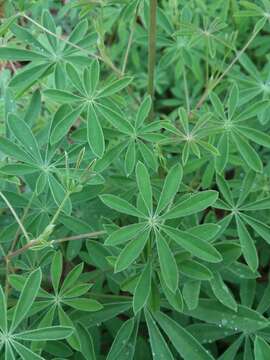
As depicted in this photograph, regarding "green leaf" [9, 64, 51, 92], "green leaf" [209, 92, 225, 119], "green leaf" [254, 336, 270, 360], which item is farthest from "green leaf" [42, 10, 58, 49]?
"green leaf" [254, 336, 270, 360]

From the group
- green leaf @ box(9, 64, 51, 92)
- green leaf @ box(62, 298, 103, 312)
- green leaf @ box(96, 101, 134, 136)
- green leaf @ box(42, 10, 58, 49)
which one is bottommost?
green leaf @ box(62, 298, 103, 312)

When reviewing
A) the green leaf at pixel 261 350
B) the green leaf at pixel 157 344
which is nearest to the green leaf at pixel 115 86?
the green leaf at pixel 157 344

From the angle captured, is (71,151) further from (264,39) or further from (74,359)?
Result: (264,39)

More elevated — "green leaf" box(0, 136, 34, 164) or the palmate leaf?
"green leaf" box(0, 136, 34, 164)

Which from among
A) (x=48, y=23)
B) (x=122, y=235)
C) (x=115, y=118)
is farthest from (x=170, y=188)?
(x=48, y=23)

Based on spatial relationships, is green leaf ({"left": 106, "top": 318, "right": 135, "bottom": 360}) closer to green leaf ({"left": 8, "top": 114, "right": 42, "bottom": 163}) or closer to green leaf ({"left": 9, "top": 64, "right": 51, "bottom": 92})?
green leaf ({"left": 8, "top": 114, "right": 42, "bottom": 163})

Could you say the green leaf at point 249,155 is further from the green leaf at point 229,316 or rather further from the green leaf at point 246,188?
the green leaf at point 229,316
